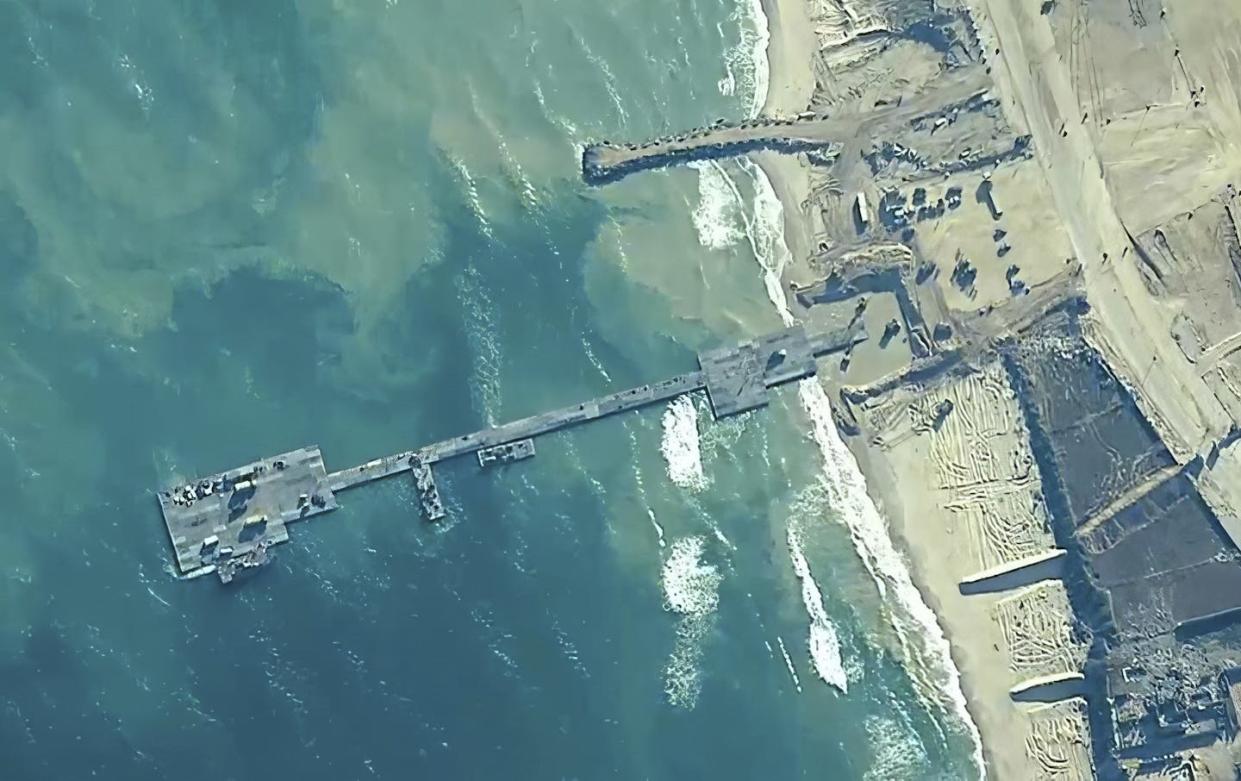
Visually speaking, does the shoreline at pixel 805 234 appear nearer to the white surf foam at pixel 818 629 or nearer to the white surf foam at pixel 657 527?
the white surf foam at pixel 818 629

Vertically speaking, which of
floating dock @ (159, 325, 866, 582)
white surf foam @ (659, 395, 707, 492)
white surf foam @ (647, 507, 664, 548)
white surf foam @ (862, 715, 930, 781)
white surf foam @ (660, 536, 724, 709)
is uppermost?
floating dock @ (159, 325, 866, 582)

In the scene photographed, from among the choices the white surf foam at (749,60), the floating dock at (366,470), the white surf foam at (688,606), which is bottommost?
→ the white surf foam at (688,606)

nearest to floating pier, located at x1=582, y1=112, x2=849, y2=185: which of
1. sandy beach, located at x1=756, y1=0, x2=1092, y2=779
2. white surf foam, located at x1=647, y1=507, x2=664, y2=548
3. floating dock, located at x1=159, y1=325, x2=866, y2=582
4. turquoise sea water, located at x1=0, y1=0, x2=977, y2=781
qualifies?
turquoise sea water, located at x1=0, y1=0, x2=977, y2=781

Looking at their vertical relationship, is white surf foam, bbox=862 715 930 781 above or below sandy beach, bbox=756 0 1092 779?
below

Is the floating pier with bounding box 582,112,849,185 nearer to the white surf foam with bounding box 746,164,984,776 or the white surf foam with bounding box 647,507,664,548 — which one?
the white surf foam with bounding box 746,164,984,776

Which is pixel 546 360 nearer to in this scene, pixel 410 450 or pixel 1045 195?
pixel 410 450

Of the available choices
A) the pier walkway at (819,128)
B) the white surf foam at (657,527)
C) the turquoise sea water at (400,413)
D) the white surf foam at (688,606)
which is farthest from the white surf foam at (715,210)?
the white surf foam at (688,606)

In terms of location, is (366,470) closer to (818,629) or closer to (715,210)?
(715,210)
